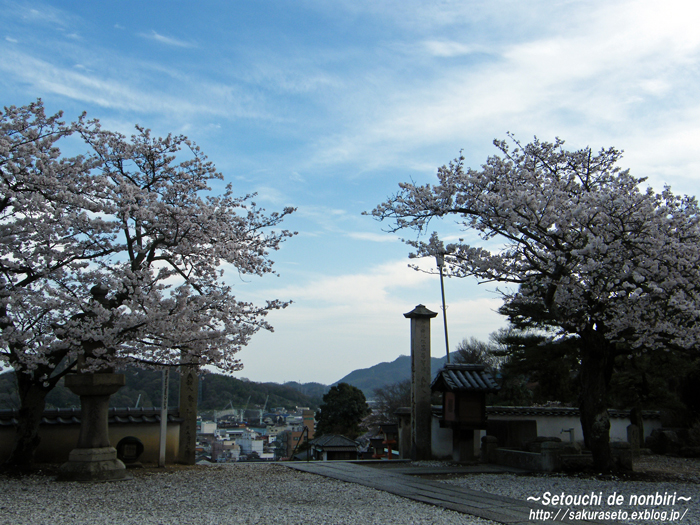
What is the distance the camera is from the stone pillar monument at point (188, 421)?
38.1 feet

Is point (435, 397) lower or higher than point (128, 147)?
lower

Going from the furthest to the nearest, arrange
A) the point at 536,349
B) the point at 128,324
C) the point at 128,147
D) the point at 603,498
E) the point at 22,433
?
the point at 536,349 → the point at 128,147 → the point at 22,433 → the point at 128,324 → the point at 603,498

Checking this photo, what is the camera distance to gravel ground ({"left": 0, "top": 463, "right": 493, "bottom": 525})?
553 centimetres

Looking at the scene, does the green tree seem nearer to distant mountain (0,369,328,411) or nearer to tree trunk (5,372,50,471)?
distant mountain (0,369,328,411)

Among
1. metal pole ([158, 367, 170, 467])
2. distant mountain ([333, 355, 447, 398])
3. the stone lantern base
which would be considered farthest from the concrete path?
distant mountain ([333, 355, 447, 398])

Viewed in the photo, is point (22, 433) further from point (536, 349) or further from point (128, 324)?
point (536, 349)

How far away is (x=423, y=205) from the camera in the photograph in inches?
409

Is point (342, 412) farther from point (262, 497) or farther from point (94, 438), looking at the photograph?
point (262, 497)

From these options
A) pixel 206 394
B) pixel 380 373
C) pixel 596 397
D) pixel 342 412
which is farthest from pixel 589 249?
pixel 380 373

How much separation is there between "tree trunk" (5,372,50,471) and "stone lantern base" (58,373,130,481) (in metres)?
0.89

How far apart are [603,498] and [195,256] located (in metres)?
8.01

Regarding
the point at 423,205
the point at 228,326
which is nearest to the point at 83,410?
the point at 228,326

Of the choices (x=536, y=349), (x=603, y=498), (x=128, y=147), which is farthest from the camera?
(x=536, y=349)

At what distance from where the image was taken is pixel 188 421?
11.7 m
